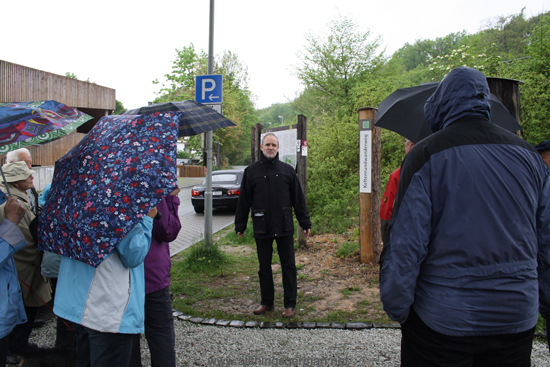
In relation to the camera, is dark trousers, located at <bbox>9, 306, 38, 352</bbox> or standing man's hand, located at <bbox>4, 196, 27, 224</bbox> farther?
dark trousers, located at <bbox>9, 306, 38, 352</bbox>

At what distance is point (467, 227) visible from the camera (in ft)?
5.14

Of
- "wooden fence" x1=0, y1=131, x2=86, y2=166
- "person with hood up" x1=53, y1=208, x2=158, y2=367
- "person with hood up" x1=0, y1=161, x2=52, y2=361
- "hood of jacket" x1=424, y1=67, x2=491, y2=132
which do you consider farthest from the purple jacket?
"wooden fence" x1=0, y1=131, x2=86, y2=166

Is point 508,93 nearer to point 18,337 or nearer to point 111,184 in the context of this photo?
point 111,184

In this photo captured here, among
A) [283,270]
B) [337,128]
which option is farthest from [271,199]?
[337,128]

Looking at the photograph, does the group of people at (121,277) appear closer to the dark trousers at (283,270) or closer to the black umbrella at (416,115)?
the dark trousers at (283,270)

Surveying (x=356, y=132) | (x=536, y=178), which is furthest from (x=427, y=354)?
(x=356, y=132)

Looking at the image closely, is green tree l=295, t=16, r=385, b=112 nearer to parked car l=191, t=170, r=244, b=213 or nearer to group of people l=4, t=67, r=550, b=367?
parked car l=191, t=170, r=244, b=213

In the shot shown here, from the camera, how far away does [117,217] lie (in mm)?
1823

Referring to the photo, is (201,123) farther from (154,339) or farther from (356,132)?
(356,132)

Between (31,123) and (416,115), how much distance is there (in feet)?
9.29

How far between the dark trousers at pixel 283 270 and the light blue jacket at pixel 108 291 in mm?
2423

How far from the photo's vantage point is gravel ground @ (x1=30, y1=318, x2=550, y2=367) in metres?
3.23

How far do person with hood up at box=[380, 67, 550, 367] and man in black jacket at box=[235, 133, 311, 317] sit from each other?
2.66 meters

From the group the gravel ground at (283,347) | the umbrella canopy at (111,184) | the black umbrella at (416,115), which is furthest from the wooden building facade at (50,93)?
the umbrella canopy at (111,184)
